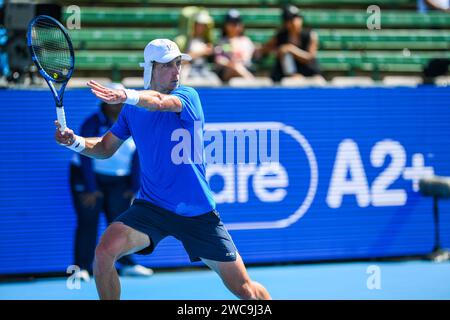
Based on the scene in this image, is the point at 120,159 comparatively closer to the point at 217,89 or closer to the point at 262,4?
the point at 217,89

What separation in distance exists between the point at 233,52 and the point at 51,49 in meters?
4.37

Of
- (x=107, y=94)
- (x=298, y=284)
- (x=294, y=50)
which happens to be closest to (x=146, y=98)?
(x=107, y=94)

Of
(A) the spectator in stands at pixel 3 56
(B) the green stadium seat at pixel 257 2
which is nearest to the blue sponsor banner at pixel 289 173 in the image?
(A) the spectator in stands at pixel 3 56

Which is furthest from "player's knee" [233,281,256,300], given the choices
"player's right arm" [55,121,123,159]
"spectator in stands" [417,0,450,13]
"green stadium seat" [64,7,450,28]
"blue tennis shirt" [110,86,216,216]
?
"spectator in stands" [417,0,450,13]

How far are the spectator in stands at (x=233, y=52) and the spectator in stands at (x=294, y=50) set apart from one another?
339 mm

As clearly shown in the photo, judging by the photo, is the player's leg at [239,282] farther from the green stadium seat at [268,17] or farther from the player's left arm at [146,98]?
the green stadium seat at [268,17]

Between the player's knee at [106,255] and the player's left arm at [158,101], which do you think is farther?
the player's knee at [106,255]

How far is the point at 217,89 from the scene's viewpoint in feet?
29.7

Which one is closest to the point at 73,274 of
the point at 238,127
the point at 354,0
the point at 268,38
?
the point at 238,127

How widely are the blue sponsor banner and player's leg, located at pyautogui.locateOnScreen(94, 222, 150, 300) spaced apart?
3.07m

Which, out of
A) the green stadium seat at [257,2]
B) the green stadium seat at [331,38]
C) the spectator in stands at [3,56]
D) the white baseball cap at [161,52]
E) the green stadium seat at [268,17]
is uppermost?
the green stadium seat at [257,2]

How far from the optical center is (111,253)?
549 cm

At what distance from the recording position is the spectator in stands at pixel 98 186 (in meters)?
8.61
